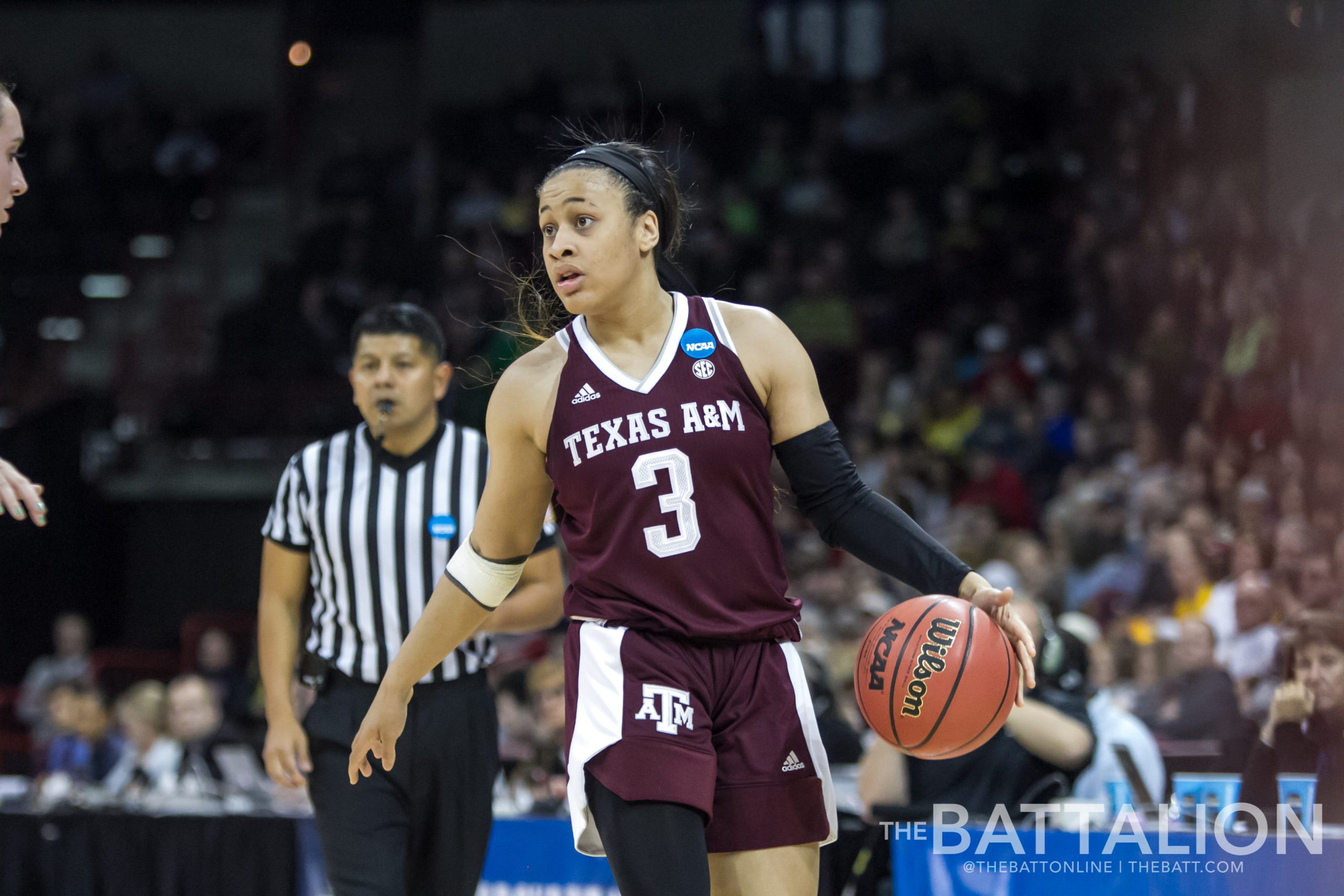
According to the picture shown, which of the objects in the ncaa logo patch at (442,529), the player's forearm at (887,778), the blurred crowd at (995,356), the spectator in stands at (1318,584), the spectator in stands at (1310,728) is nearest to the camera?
the ncaa logo patch at (442,529)

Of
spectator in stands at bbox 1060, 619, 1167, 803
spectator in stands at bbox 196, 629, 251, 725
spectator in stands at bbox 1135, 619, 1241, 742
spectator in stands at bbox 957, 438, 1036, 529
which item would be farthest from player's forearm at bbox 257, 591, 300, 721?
spectator in stands at bbox 957, 438, 1036, 529

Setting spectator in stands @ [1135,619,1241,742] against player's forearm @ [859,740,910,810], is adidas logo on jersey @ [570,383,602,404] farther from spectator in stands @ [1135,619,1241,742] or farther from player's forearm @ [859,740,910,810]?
spectator in stands @ [1135,619,1241,742]

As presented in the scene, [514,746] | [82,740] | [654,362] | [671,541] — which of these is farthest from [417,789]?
[82,740]

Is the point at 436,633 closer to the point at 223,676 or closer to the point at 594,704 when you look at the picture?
the point at 594,704

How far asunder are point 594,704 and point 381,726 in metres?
0.57

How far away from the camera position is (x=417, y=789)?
414cm

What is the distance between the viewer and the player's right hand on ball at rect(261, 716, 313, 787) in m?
4.19

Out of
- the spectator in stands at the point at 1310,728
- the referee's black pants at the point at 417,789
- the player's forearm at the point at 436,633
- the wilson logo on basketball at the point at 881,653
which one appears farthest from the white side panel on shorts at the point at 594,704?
the spectator in stands at the point at 1310,728

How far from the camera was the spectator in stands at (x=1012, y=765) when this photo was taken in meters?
5.00

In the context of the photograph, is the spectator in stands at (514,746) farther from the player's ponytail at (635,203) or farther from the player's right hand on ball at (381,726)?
the player's ponytail at (635,203)

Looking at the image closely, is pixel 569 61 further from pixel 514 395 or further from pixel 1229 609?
pixel 514 395

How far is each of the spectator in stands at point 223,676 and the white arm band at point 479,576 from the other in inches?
284

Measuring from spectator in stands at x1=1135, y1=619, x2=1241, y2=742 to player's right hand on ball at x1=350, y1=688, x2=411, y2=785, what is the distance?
3909mm

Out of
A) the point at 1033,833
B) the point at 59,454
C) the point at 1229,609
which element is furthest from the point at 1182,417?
→ the point at 59,454
